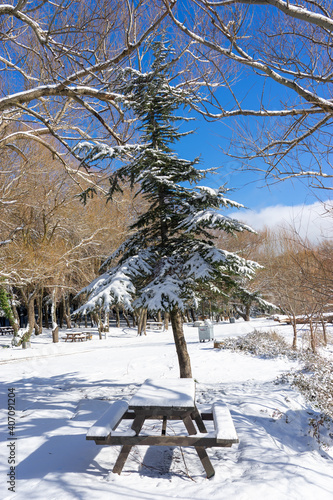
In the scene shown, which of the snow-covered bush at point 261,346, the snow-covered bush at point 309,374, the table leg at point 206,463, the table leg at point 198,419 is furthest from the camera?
the snow-covered bush at point 261,346

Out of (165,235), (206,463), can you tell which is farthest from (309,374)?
(206,463)

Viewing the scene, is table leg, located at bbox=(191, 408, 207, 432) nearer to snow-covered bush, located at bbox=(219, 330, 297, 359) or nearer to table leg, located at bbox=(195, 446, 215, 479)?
table leg, located at bbox=(195, 446, 215, 479)

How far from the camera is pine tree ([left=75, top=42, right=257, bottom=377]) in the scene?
602 cm

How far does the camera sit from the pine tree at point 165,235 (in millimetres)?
6016

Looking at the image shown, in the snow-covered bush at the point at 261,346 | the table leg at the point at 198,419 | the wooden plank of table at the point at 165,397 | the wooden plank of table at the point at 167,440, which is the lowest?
the snow-covered bush at the point at 261,346

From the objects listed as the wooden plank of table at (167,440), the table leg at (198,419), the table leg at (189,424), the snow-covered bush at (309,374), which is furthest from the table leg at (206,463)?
the snow-covered bush at (309,374)

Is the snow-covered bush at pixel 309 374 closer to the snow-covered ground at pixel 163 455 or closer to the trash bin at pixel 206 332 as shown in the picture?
the snow-covered ground at pixel 163 455

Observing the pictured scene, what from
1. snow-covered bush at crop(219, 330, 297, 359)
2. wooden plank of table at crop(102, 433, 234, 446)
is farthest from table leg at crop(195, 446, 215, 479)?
snow-covered bush at crop(219, 330, 297, 359)

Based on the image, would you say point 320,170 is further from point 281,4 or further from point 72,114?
point 72,114

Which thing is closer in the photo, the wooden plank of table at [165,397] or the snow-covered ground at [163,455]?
the snow-covered ground at [163,455]

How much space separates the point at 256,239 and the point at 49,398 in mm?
25457

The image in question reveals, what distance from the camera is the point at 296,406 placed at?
633 cm

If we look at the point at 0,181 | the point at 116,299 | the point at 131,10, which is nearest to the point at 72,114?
the point at 131,10

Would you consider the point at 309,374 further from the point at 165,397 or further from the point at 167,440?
the point at 167,440
